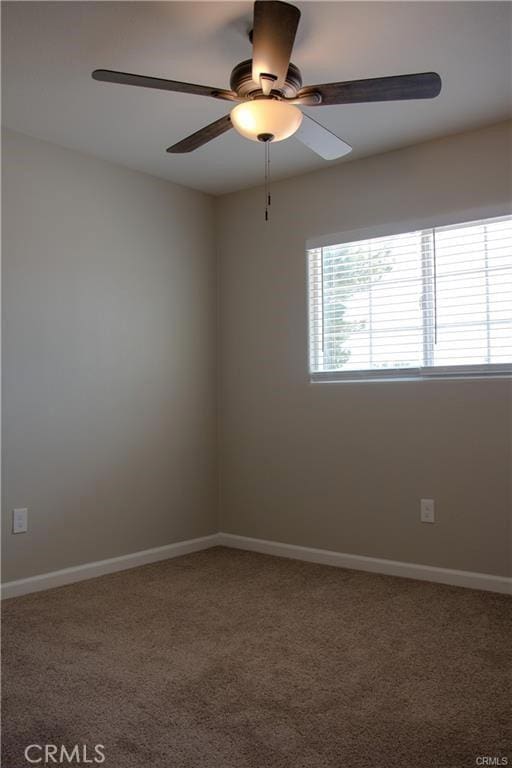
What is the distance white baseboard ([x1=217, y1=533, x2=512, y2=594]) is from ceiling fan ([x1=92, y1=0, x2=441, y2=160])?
2.31 m

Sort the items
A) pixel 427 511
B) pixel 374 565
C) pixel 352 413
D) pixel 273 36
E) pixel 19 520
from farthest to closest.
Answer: pixel 352 413 → pixel 374 565 → pixel 427 511 → pixel 19 520 → pixel 273 36

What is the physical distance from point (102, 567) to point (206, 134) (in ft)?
7.93

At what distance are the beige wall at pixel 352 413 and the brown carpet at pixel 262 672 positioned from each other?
1.27 ft

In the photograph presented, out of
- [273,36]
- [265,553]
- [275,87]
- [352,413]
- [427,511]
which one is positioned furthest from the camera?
[265,553]

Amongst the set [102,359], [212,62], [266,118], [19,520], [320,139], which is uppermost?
[212,62]

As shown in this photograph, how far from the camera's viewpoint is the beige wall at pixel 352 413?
329cm

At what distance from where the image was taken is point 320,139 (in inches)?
104

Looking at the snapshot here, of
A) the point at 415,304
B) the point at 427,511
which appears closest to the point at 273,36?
the point at 415,304

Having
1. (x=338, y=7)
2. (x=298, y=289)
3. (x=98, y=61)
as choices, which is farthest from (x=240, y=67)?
(x=298, y=289)

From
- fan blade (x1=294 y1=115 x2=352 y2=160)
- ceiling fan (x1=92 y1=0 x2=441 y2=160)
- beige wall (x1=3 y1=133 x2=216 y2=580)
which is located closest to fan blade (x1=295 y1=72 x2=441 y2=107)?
ceiling fan (x1=92 y1=0 x2=441 y2=160)

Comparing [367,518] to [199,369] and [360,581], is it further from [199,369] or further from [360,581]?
[199,369]

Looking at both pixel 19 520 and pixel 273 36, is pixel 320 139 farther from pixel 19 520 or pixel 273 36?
pixel 19 520

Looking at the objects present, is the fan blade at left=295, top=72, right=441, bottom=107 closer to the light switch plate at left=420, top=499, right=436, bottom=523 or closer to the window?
the window

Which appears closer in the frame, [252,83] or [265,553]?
[252,83]
